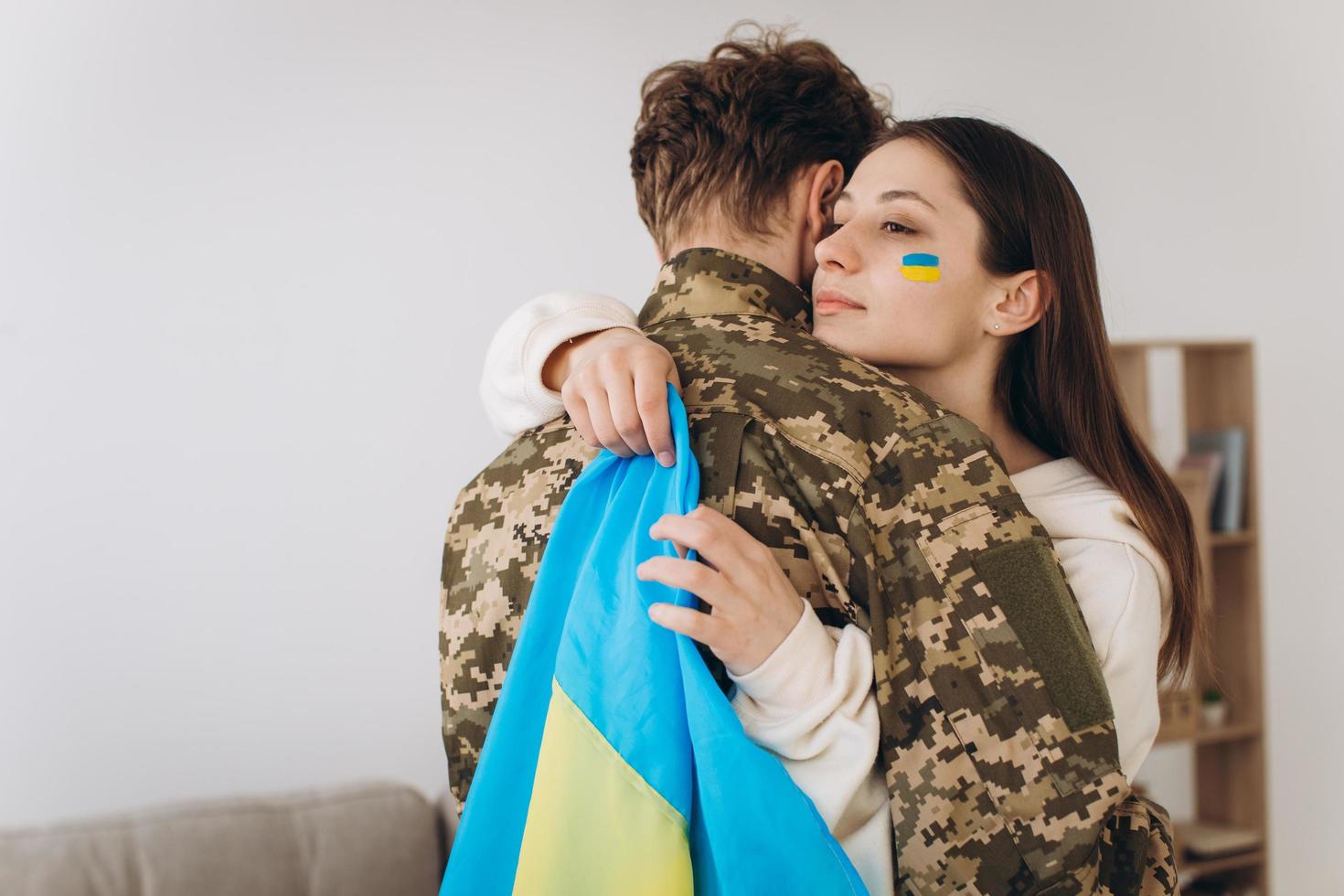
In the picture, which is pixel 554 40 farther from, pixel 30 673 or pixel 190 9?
pixel 30 673

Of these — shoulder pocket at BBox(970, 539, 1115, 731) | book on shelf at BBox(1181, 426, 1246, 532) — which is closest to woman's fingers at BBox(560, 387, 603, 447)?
shoulder pocket at BBox(970, 539, 1115, 731)

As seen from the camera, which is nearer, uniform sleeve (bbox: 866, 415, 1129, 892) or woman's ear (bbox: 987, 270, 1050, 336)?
uniform sleeve (bbox: 866, 415, 1129, 892)

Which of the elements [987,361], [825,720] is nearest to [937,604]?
[825,720]

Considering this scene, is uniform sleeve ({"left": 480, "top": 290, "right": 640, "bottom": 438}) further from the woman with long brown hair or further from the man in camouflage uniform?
the man in camouflage uniform

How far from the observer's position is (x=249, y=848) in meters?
2.34

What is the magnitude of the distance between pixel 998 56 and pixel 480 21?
171 centimetres

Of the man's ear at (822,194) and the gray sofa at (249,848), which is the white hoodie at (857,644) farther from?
the gray sofa at (249,848)

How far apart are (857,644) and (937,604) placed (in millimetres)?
70

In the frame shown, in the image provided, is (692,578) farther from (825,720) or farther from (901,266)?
(901,266)

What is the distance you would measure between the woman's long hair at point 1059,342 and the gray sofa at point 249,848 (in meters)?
1.55

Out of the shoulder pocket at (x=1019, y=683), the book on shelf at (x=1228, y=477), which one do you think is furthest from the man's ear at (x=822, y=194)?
the book on shelf at (x=1228, y=477)

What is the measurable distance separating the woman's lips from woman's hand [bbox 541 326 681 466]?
25cm

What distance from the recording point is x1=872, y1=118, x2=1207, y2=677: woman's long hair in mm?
1262

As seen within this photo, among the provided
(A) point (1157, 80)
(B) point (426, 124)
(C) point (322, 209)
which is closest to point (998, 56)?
(A) point (1157, 80)
